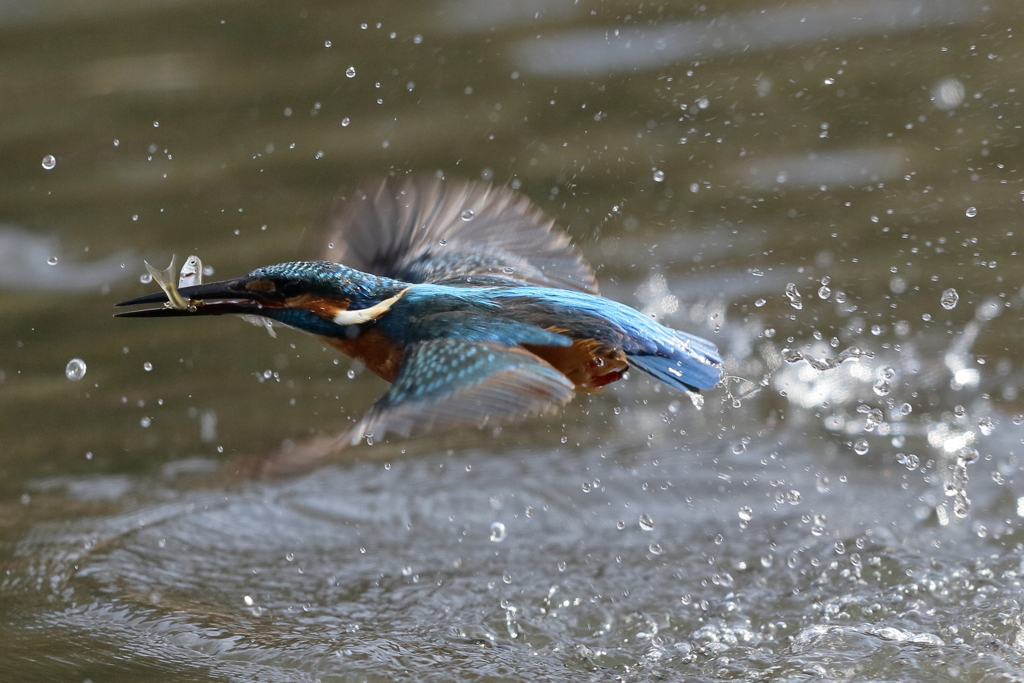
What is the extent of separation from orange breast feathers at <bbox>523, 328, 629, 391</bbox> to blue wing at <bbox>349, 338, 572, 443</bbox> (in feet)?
0.37

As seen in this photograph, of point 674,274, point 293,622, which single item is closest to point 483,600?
point 293,622

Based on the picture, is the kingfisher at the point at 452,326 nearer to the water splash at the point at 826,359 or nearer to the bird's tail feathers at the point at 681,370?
the bird's tail feathers at the point at 681,370

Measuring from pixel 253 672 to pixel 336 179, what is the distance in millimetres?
2748

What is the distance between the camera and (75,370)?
430cm

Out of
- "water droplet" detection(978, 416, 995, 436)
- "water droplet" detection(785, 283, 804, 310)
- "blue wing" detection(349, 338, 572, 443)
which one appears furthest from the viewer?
"water droplet" detection(785, 283, 804, 310)

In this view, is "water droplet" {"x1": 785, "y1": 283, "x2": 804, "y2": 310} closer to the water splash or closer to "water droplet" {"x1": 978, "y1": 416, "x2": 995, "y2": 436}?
the water splash

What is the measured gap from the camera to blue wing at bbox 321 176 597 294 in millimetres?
3033

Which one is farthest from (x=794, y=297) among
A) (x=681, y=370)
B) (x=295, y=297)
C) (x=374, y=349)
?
(x=295, y=297)

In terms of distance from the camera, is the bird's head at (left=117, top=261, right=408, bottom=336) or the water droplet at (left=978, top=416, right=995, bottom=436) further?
the water droplet at (left=978, top=416, right=995, bottom=436)

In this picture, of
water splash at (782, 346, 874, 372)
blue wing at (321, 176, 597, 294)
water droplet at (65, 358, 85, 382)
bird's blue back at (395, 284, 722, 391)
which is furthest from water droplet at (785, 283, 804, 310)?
water droplet at (65, 358, 85, 382)

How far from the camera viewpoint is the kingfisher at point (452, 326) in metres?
2.39

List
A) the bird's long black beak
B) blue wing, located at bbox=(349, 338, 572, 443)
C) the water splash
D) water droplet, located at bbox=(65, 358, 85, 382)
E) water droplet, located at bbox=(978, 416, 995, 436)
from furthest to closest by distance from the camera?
water droplet, located at bbox=(65, 358, 85, 382) < water droplet, located at bbox=(978, 416, 995, 436) < the water splash < the bird's long black beak < blue wing, located at bbox=(349, 338, 572, 443)

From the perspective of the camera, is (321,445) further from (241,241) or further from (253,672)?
(241,241)

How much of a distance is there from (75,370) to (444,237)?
5.69 ft
